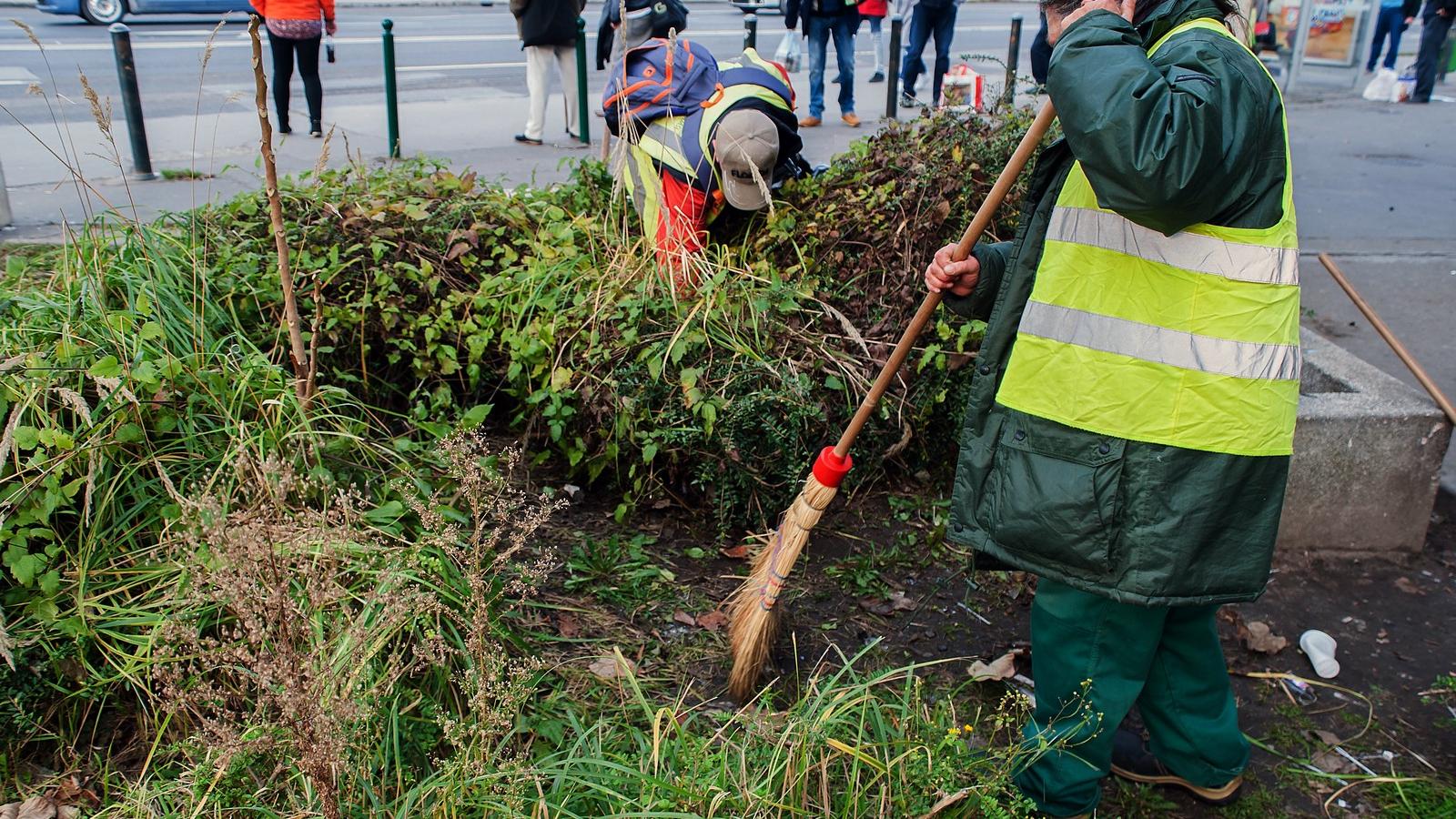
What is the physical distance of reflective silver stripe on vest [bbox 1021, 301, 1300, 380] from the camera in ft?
7.32

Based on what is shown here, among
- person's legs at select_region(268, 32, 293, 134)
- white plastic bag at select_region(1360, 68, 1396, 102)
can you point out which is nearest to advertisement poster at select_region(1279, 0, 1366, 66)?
white plastic bag at select_region(1360, 68, 1396, 102)

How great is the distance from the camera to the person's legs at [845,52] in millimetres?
10812

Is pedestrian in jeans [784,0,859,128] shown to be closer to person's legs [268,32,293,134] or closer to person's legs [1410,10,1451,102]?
person's legs [268,32,293,134]

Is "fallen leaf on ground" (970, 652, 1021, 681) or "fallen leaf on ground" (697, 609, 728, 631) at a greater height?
"fallen leaf on ground" (697, 609, 728, 631)

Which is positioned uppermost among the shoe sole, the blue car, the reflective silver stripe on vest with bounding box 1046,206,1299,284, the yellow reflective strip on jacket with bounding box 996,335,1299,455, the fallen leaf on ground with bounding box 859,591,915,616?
the blue car

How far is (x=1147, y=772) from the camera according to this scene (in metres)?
2.88

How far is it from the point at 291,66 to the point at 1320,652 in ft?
27.9

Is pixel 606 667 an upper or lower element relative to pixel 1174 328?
lower

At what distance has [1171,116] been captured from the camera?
1996 mm

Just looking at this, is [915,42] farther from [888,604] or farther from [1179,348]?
[1179,348]

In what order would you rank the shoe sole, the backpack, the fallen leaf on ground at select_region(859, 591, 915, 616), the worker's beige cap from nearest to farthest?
the shoe sole, the fallen leaf on ground at select_region(859, 591, 915, 616), the worker's beige cap, the backpack

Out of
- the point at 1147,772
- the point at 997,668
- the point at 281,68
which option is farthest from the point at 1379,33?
the point at 1147,772

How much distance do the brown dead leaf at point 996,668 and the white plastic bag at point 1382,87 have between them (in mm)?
14026

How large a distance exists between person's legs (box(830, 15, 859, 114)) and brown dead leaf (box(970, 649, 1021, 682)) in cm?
855
